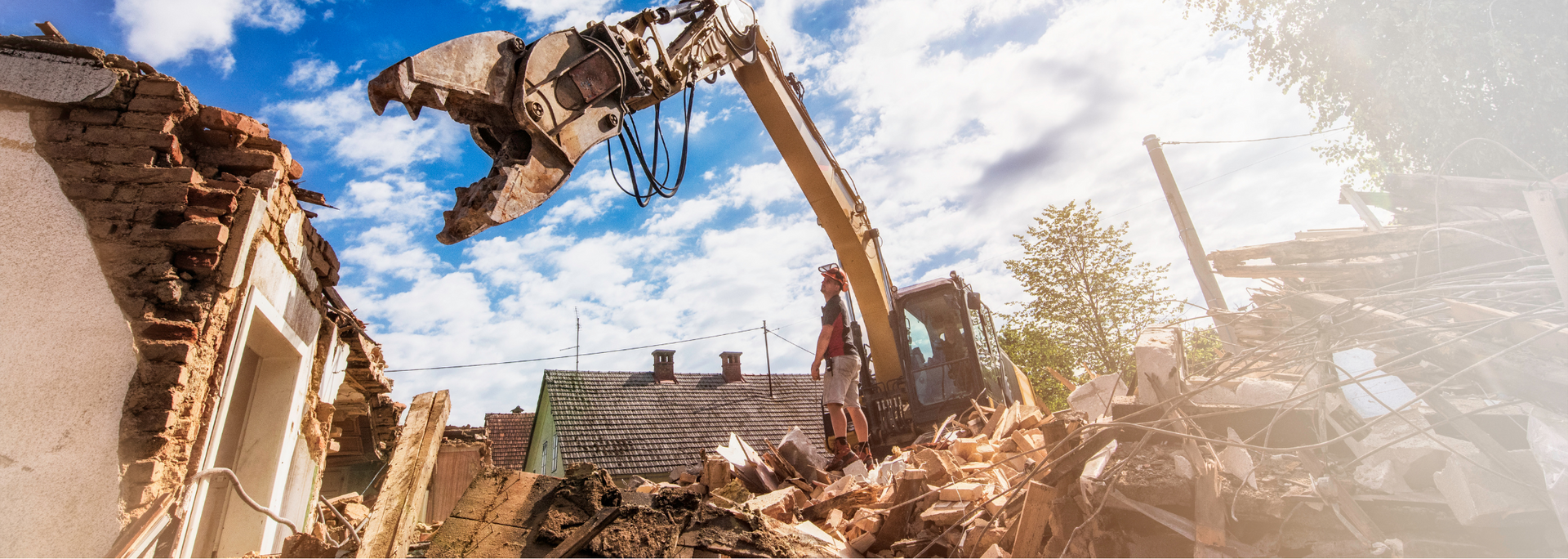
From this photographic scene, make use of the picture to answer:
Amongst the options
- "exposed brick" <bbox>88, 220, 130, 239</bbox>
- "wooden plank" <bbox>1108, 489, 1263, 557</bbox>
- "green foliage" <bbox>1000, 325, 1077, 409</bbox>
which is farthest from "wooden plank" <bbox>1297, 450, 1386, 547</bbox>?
"green foliage" <bbox>1000, 325, 1077, 409</bbox>

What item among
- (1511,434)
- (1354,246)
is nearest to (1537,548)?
(1511,434)

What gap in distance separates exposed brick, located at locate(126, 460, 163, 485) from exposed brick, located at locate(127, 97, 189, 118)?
5.52 feet

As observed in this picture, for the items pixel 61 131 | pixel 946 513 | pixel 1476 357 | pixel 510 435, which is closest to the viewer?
pixel 61 131

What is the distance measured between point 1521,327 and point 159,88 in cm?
691

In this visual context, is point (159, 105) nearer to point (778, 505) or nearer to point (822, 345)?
point (778, 505)

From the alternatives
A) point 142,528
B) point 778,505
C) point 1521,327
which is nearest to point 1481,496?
point 1521,327

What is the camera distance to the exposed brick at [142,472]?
109 inches

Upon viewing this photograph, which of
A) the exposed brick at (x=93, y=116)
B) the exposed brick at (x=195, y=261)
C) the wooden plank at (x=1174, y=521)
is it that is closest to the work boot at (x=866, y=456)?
the wooden plank at (x=1174, y=521)

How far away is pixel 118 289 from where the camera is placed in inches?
116

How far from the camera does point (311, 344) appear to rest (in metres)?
4.64

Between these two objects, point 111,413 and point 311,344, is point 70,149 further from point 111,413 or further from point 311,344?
point 311,344

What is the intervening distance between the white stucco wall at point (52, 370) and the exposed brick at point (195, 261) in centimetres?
27

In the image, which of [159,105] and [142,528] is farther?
[159,105]

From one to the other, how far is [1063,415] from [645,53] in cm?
416
